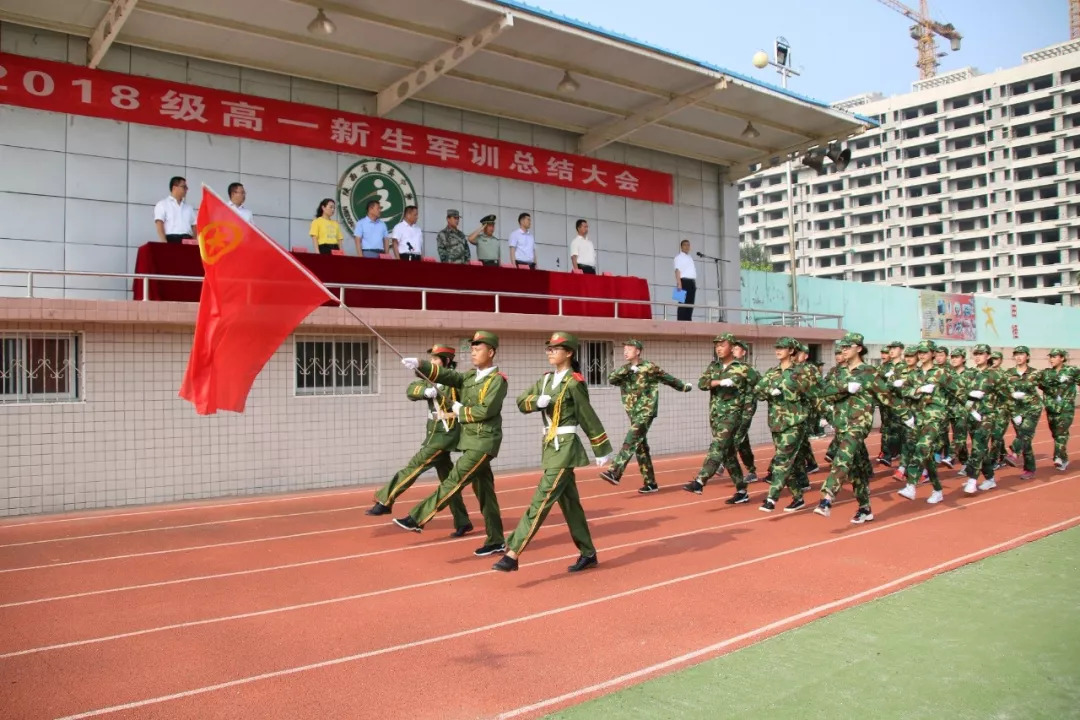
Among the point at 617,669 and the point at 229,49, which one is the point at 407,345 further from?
the point at 617,669

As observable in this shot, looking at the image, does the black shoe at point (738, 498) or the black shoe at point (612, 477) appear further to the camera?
the black shoe at point (612, 477)

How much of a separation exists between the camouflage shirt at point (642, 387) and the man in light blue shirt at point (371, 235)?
451cm

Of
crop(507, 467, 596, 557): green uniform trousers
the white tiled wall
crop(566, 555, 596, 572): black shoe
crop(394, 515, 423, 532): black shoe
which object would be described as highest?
the white tiled wall

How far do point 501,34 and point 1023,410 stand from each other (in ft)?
31.1

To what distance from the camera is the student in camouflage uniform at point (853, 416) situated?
885 centimetres

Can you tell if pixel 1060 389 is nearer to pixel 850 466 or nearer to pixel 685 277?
pixel 850 466

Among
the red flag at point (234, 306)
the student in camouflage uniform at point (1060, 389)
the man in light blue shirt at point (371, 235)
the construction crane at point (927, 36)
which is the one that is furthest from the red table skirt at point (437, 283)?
the construction crane at point (927, 36)

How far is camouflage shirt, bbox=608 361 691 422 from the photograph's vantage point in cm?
1109

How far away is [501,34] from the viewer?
13.1 metres

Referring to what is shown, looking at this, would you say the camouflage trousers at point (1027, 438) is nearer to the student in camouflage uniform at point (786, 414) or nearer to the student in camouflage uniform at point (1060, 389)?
the student in camouflage uniform at point (1060, 389)

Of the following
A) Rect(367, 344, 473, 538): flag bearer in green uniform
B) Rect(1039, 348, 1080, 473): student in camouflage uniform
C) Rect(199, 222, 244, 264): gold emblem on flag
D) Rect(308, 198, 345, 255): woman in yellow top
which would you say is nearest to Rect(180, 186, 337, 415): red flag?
Rect(199, 222, 244, 264): gold emblem on flag

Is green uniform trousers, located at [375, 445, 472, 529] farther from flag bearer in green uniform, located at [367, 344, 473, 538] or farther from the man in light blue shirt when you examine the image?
the man in light blue shirt

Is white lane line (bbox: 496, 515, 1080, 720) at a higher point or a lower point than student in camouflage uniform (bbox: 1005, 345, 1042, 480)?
lower

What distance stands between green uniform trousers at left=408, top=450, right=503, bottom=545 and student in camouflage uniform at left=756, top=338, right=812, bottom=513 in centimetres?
337
